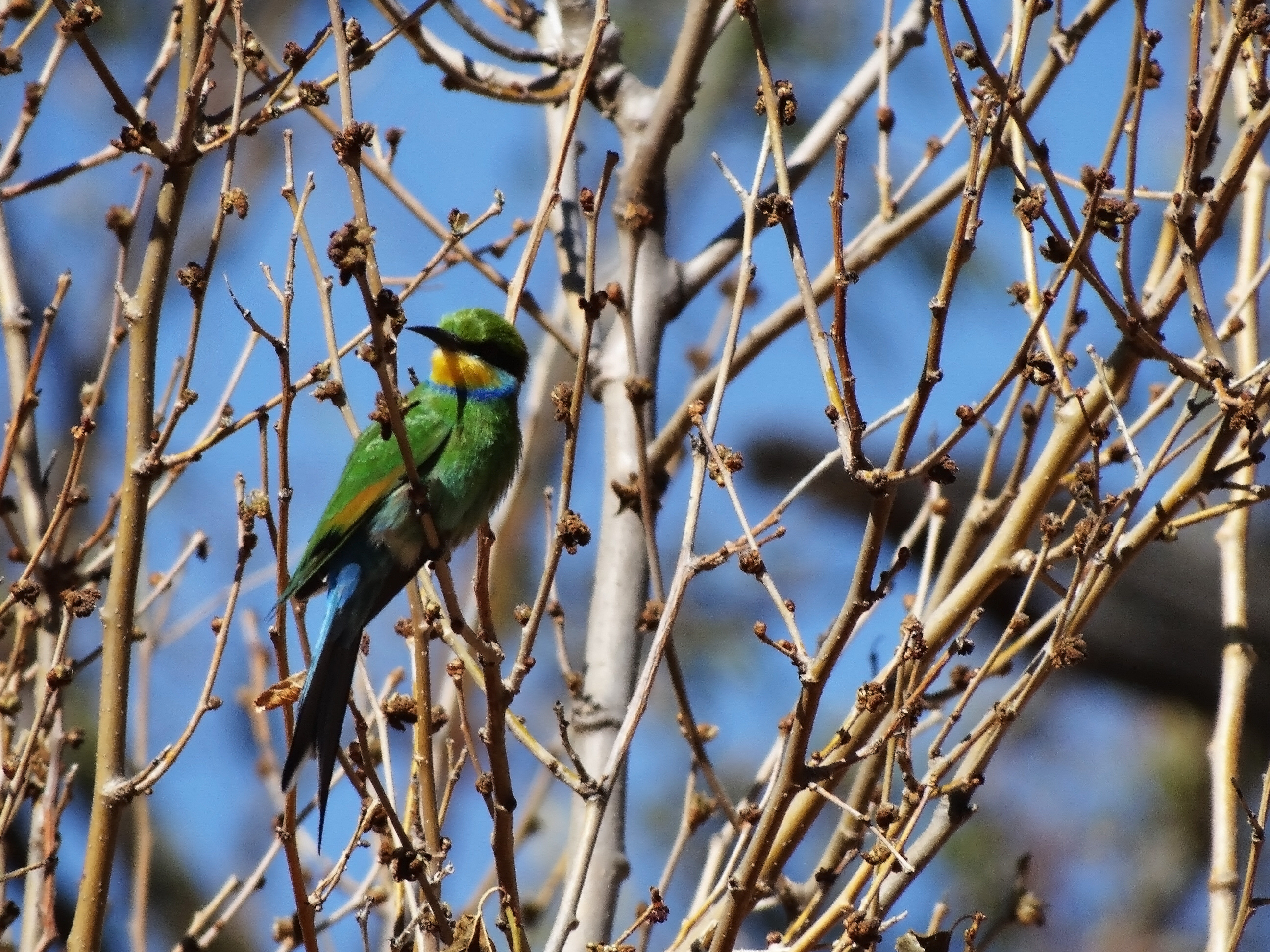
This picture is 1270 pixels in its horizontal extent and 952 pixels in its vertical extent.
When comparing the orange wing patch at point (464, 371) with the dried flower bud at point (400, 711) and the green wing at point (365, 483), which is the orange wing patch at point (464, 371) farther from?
the dried flower bud at point (400, 711)

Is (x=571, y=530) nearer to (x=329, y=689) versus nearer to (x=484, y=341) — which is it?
(x=329, y=689)

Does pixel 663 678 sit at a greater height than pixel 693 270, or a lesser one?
greater

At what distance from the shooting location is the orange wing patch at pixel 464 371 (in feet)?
12.9

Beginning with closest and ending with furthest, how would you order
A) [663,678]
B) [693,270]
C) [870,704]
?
[870,704]
[693,270]
[663,678]

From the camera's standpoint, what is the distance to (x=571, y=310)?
4.06 meters

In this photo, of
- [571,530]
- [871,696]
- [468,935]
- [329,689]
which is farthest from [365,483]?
[871,696]

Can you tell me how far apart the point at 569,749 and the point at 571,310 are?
191 centimetres

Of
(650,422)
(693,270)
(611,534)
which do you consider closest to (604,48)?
(693,270)

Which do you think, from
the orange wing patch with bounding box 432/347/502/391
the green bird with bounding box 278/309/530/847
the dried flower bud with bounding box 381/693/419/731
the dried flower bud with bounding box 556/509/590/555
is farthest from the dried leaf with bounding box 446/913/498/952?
the orange wing patch with bounding box 432/347/502/391

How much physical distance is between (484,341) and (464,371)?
0.13 m

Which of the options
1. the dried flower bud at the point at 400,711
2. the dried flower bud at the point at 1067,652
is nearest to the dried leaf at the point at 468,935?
the dried flower bud at the point at 400,711

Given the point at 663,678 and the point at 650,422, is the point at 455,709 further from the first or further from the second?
the point at 663,678

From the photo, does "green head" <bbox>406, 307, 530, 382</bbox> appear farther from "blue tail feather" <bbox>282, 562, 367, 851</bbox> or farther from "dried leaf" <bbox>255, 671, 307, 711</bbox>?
"dried leaf" <bbox>255, 671, 307, 711</bbox>

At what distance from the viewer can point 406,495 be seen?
355cm
